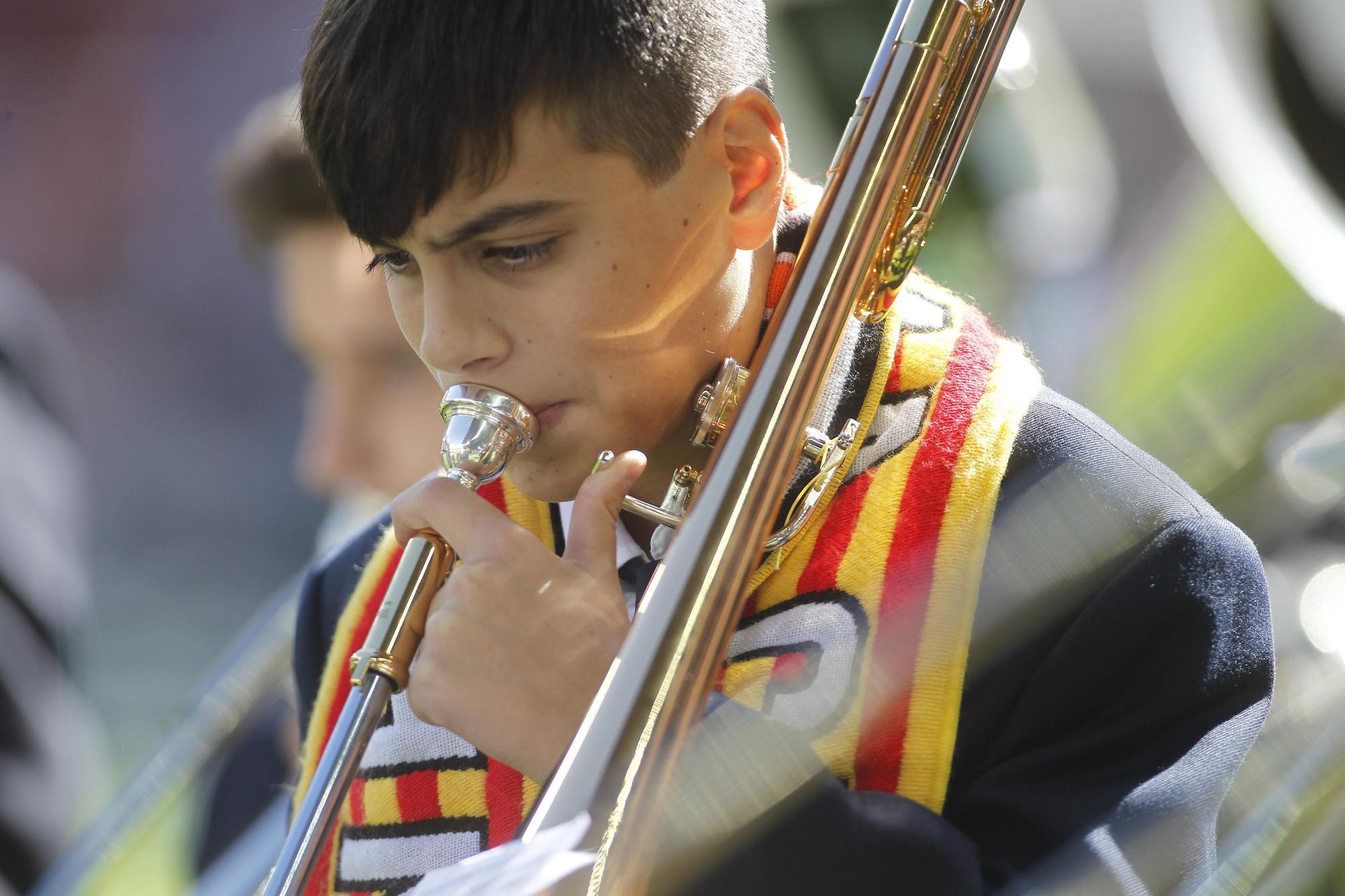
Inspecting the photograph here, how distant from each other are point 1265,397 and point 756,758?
1.49 ft

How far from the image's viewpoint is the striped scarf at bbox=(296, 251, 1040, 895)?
0.84 metres

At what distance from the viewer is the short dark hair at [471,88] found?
85cm

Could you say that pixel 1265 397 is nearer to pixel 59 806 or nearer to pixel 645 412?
pixel 645 412

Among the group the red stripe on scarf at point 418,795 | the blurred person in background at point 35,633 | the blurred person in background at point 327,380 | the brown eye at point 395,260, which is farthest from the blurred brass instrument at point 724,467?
the blurred person in background at point 35,633

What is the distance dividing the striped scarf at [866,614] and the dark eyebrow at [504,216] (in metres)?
0.22

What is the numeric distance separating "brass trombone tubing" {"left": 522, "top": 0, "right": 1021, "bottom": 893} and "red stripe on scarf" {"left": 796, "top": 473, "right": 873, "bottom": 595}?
159 millimetres

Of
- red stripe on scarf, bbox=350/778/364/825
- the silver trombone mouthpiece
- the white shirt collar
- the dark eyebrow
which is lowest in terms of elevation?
red stripe on scarf, bbox=350/778/364/825

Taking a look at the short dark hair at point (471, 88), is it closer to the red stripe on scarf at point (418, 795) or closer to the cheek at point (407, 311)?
the cheek at point (407, 311)

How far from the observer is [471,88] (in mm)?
851

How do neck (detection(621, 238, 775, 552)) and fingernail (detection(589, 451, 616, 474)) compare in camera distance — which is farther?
neck (detection(621, 238, 775, 552))

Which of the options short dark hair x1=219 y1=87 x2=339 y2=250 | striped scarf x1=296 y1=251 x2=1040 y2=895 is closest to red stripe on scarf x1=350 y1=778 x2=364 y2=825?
striped scarf x1=296 y1=251 x2=1040 y2=895

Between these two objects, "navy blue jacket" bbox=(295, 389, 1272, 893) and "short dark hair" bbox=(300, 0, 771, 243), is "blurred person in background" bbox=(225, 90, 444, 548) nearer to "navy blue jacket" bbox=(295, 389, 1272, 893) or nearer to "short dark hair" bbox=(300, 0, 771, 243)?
"short dark hair" bbox=(300, 0, 771, 243)

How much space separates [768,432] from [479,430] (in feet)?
0.82

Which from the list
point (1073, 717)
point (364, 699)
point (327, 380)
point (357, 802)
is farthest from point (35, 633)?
point (1073, 717)
